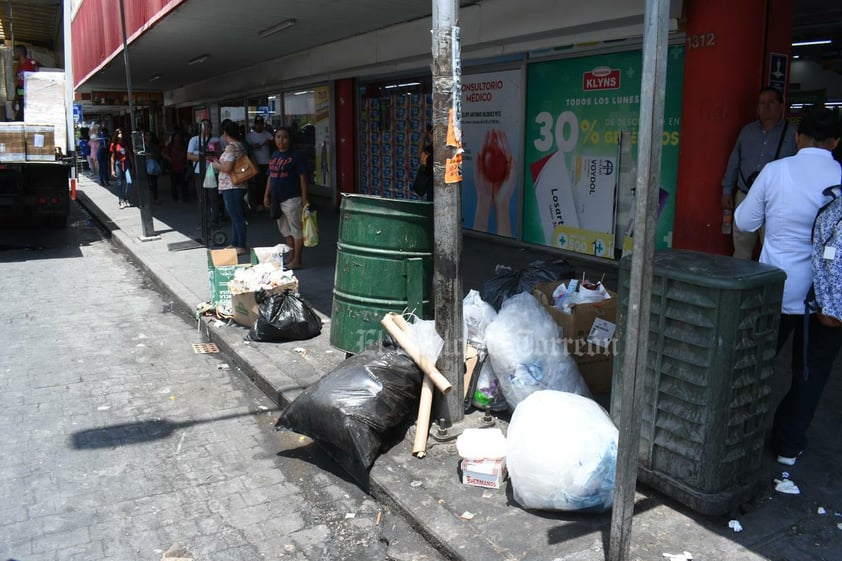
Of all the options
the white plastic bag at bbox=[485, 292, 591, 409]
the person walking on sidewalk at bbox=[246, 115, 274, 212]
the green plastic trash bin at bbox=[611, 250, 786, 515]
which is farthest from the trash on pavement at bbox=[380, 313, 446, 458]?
the person walking on sidewalk at bbox=[246, 115, 274, 212]

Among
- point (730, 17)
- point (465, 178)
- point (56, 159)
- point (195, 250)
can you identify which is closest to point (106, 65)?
point (56, 159)

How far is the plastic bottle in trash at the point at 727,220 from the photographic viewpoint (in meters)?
5.97

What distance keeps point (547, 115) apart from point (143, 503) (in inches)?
278

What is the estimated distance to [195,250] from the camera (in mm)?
11000

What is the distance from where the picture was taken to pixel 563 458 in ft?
10.5

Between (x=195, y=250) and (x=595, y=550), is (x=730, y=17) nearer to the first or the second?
Answer: (x=595, y=550)

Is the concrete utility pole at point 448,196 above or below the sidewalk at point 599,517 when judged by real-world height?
above

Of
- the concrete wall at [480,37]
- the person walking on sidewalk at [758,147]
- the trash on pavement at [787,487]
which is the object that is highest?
the concrete wall at [480,37]

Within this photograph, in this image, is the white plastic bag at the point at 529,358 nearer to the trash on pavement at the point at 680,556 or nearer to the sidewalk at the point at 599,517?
the sidewalk at the point at 599,517

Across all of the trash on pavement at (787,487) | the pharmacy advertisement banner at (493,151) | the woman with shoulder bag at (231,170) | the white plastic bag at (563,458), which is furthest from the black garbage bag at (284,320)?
the pharmacy advertisement banner at (493,151)

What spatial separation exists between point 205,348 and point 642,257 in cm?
494

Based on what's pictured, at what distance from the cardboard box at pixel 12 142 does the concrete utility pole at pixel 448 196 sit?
31.0ft

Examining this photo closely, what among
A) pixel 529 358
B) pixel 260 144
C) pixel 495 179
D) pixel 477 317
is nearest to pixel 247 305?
pixel 477 317

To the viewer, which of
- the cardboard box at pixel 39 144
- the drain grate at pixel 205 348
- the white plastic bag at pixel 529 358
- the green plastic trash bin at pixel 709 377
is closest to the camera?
the green plastic trash bin at pixel 709 377
